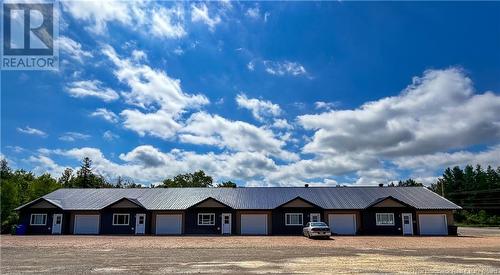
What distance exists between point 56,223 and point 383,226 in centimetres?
3352

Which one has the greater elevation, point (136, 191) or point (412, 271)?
point (136, 191)

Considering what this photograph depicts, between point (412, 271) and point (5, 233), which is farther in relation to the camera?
point (5, 233)

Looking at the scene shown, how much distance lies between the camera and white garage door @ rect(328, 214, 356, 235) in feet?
133

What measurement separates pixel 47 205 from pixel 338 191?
31586 mm

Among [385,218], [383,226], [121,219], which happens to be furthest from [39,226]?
[385,218]

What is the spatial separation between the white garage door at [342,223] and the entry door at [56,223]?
→ 2779 cm

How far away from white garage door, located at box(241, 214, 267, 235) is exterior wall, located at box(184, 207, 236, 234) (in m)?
1.02

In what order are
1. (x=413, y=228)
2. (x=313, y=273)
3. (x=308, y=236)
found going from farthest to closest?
(x=413, y=228)
(x=308, y=236)
(x=313, y=273)

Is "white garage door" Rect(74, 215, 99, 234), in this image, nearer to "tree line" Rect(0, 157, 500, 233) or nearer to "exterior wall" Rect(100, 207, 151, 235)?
"exterior wall" Rect(100, 207, 151, 235)

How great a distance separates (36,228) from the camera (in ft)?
136

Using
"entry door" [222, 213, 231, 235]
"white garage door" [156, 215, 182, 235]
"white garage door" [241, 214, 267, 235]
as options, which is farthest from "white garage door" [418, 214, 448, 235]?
"white garage door" [156, 215, 182, 235]

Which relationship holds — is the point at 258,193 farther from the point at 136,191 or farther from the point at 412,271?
the point at 412,271

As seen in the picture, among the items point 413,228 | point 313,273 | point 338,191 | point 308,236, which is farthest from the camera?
point 338,191

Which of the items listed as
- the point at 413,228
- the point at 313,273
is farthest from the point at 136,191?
the point at 313,273
